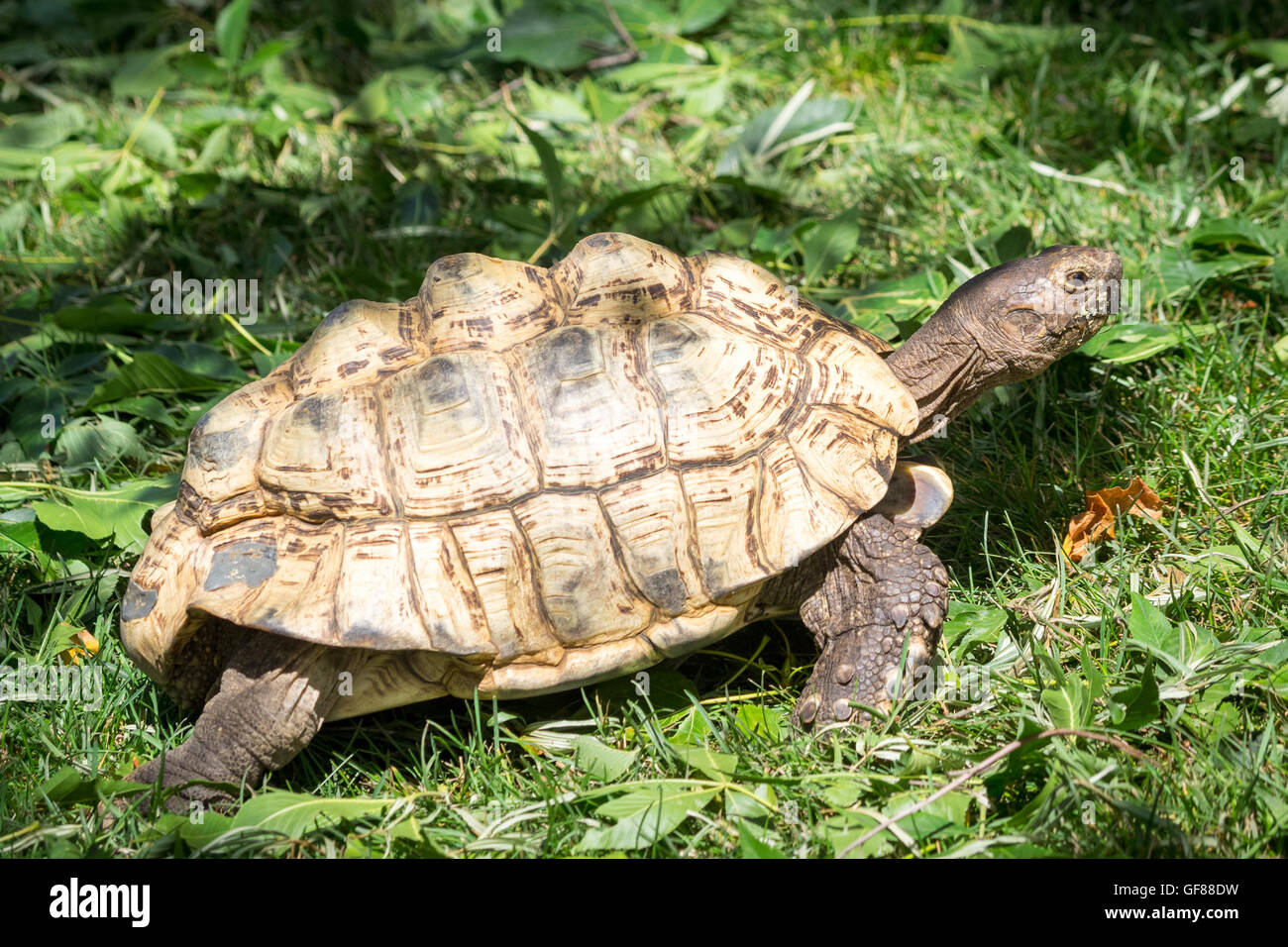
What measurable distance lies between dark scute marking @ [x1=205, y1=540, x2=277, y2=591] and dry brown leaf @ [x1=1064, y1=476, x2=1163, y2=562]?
265 cm

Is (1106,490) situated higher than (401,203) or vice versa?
(401,203)

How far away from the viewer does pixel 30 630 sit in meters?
3.76

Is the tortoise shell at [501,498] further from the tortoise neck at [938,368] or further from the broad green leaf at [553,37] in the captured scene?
the broad green leaf at [553,37]

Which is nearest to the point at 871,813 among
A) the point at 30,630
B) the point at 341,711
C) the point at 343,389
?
the point at 341,711

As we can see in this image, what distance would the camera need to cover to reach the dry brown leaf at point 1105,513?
3777mm

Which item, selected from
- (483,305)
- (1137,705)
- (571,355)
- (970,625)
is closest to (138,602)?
(483,305)

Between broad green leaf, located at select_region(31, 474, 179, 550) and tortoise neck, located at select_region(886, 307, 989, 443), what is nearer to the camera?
tortoise neck, located at select_region(886, 307, 989, 443)

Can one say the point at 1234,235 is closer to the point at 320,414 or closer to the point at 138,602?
the point at 320,414

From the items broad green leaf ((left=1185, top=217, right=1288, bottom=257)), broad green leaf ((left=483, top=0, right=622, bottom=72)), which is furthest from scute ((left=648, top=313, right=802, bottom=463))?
broad green leaf ((left=483, top=0, right=622, bottom=72))

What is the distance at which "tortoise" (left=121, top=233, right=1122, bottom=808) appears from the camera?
3088 millimetres

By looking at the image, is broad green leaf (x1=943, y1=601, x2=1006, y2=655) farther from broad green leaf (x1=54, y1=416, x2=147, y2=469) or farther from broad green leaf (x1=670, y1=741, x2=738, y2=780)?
broad green leaf (x1=54, y1=416, x2=147, y2=469)
